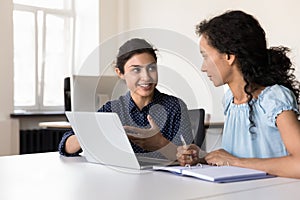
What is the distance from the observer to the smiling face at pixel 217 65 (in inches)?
61.4

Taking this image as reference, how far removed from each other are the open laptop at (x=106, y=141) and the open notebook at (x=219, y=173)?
0.36 feet

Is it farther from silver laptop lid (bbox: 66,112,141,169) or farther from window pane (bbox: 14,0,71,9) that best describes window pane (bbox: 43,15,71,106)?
silver laptop lid (bbox: 66,112,141,169)

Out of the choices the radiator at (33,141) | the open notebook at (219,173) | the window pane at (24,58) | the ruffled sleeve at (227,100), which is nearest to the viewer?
the open notebook at (219,173)

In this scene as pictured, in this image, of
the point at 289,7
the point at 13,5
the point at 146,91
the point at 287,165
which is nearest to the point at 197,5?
the point at 289,7

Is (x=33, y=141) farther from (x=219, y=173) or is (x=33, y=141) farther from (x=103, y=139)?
(x=219, y=173)

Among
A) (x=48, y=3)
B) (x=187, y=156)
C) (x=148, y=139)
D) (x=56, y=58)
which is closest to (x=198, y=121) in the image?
(x=148, y=139)

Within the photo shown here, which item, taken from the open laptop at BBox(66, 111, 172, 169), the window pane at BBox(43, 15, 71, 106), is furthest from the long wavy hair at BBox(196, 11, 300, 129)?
the window pane at BBox(43, 15, 71, 106)

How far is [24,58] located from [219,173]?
4.43 meters

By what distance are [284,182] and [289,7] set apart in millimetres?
3244

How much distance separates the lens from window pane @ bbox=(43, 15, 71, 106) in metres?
5.58

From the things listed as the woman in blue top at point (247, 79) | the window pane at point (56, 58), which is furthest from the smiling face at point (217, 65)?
the window pane at point (56, 58)

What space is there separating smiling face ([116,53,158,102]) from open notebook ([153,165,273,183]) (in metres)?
0.43

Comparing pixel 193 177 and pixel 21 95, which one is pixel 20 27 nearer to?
pixel 21 95

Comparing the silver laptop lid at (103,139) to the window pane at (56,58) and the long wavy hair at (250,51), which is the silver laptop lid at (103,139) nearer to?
the long wavy hair at (250,51)
